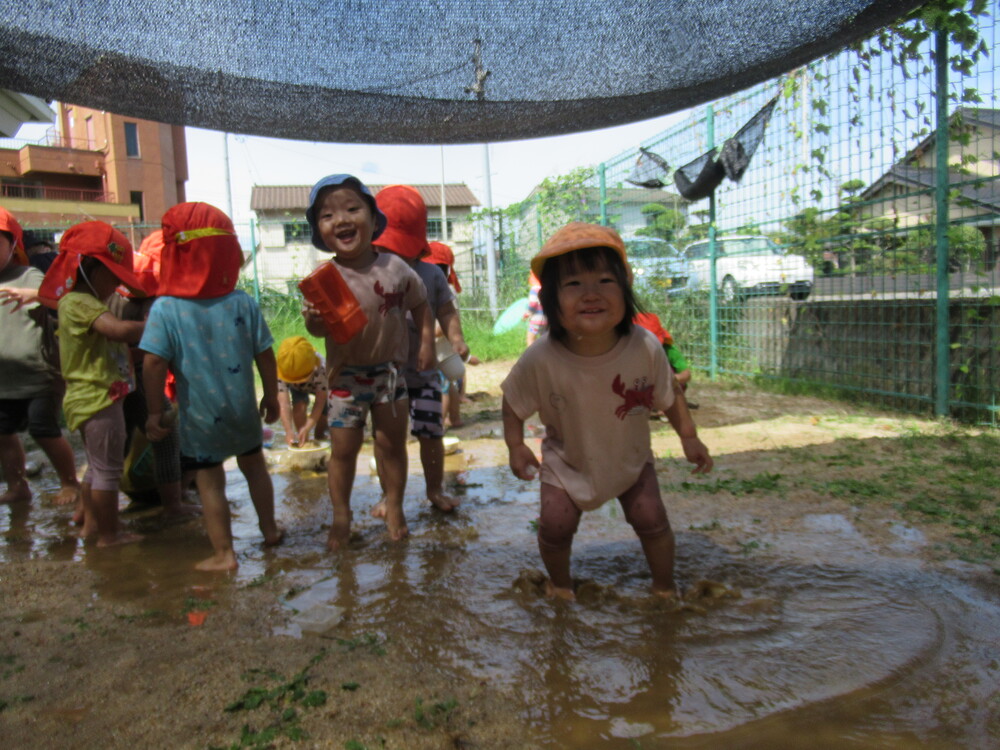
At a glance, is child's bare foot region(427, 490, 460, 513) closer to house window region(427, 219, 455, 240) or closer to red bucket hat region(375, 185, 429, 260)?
red bucket hat region(375, 185, 429, 260)

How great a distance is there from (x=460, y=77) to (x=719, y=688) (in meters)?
3.07

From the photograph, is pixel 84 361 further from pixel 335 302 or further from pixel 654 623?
pixel 654 623

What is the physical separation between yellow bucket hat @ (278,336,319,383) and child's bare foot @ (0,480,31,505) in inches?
71.9

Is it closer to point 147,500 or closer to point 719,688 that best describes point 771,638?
point 719,688

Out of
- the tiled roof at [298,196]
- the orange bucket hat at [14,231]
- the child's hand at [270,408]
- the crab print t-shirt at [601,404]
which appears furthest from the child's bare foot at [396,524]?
the tiled roof at [298,196]

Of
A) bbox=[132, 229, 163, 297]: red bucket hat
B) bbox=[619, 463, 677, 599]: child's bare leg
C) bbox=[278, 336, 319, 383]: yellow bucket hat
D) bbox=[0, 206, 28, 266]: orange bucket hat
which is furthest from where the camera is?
bbox=[278, 336, 319, 383]: yellow bucket hat

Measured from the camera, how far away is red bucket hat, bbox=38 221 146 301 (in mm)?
3309

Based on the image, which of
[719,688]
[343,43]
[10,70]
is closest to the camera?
[719,688]

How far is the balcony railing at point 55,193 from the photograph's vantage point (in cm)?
3158

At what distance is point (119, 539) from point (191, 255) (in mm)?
1446

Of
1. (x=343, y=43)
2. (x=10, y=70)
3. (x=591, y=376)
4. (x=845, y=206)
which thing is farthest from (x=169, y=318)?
(x=845, y=206)

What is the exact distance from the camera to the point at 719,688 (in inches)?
73.8

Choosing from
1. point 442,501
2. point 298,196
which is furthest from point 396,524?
point 298,196

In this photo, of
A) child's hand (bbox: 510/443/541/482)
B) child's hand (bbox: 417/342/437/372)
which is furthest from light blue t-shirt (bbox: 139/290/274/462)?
child's hand (bbox: 510/443/541/482)
